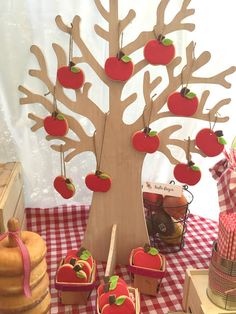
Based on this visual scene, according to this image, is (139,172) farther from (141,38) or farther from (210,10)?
(210,10)

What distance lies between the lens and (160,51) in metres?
0.85

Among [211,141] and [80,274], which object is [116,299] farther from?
[211,141]

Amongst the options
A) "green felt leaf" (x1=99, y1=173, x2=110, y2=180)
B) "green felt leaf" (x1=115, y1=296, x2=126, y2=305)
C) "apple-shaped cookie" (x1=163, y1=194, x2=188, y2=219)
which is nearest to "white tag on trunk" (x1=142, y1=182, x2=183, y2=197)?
"apple-shaped cookie" (x1=163, y1=194, x2=188, y2=219)

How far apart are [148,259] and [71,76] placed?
527mm

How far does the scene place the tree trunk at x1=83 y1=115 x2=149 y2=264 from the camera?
0.96 m

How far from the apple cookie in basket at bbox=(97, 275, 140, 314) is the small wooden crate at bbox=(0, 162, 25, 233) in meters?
0.32

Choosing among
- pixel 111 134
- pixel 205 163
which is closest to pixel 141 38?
pixel 111 134

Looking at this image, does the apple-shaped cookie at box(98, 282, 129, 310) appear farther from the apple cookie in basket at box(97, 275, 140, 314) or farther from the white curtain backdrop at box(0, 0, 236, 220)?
the white curtain backdrop at box(0, 0, 236, 220)

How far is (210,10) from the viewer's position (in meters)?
1.12

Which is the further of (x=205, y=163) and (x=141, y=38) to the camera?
(x=205, y=163)

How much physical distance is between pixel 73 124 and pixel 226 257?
498 millimetres

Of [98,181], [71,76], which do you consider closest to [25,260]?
[98,181]

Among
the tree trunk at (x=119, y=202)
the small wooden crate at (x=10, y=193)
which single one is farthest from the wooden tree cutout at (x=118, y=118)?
the small wooden crate at (x=10, y=193)

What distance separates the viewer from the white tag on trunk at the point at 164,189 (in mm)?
1048
